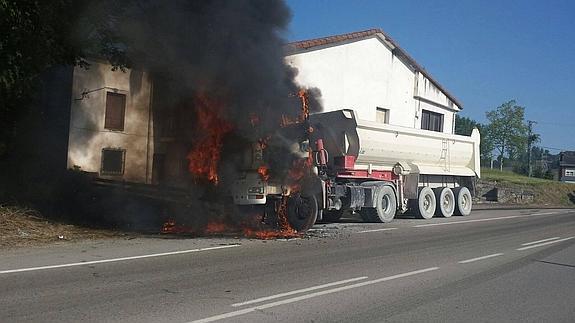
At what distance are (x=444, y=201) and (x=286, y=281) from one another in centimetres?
1471

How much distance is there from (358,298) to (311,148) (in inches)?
302

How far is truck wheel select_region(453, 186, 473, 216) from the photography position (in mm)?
21656

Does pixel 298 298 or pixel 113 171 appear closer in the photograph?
pixel 298 298

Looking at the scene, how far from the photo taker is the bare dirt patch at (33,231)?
1079cm

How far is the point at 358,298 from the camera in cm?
662

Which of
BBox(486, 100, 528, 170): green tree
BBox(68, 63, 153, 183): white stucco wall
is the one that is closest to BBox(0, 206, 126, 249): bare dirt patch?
BBox(68, 63, 153, 183): white stucco wall

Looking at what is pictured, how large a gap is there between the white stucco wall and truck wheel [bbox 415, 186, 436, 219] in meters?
9.68

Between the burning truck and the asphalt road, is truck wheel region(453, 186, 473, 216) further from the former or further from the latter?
the asphalt road

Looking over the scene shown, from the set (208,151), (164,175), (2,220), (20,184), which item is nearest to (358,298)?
(208,151)

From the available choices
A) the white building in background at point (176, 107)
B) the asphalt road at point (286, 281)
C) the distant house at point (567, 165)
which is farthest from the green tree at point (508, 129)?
the asphalt road at point (286, 281)

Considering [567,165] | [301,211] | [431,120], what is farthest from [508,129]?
[301,211]

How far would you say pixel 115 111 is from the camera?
21.5 metres

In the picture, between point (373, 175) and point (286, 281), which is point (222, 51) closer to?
point (286, 281)

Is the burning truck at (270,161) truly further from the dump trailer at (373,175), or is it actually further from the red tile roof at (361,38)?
the red tile roof at (361,38)
